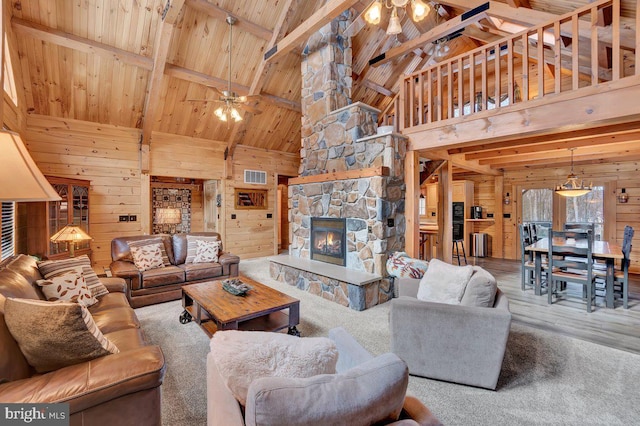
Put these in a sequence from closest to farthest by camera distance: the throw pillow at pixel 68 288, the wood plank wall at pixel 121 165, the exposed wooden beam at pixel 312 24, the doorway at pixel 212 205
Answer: the throw pillow at pixel 68 288
the exposed wooden beam at pixel 312 24
the wood plank wall at pixel 121 165
the doorway at pixel 212 205

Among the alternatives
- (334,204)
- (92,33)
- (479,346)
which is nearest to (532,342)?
(479,346)

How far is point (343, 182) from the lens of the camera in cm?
454

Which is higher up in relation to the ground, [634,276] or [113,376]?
[113,376]

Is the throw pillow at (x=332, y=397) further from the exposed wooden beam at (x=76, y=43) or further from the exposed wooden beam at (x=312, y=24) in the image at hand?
the exposed wooden beam at (x=76, y=43)

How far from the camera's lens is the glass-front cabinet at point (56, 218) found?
421 cm

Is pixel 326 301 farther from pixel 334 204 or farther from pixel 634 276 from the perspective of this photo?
pixel 634 276

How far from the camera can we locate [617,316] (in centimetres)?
342

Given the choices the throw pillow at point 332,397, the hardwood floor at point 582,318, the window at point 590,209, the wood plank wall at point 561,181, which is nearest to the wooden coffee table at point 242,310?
the throw pillow at point 332,397

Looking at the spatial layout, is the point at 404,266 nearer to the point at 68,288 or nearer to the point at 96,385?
the point at 96,385

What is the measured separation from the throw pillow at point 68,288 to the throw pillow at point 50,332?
850 millimetres

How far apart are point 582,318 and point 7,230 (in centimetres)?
724

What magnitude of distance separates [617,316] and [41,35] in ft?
27.3

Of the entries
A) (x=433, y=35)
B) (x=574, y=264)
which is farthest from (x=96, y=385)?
(x=433, y=35)

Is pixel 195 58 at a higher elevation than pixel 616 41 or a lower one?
higher
